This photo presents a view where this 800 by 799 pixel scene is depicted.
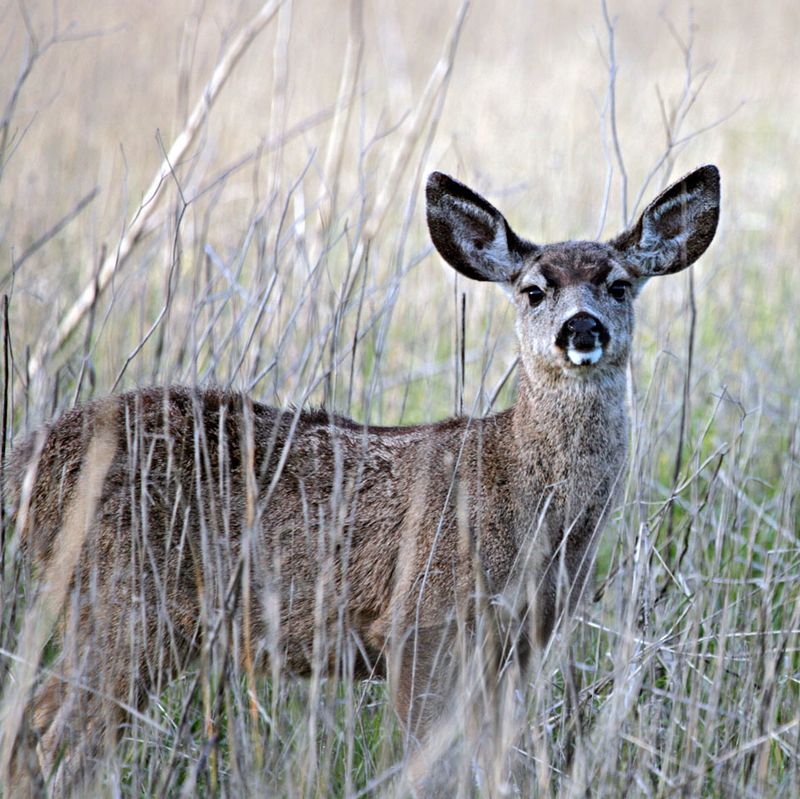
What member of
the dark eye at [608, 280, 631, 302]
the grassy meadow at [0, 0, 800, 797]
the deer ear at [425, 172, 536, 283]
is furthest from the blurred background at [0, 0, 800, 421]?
the dark eye at [608, 280, 631, 302]

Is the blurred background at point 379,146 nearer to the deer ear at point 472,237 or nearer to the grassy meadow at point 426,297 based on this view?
the grassy meadow at point 426,297

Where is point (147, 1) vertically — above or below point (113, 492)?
above

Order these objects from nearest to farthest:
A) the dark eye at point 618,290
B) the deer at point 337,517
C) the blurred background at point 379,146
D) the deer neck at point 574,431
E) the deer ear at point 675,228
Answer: the deer at point 337,517
the deer neck at point 574,431
the dark eye at point 618,290
the deer ear at point 675,228
the blurred background at point 379,146

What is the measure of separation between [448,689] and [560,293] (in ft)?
4.52

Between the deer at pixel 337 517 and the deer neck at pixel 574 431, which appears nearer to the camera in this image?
the deer at pixel 337 517

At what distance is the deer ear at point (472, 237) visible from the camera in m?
4.90

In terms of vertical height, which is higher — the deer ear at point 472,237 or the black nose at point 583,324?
the deer ear at point 472,237

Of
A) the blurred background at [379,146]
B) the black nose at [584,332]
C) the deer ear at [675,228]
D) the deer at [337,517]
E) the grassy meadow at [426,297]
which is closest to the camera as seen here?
the grassy meadow at [426,297]

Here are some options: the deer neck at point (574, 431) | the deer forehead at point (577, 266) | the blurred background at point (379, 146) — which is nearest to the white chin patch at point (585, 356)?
the deer neck at point (574, 431)

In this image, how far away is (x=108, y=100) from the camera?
37.1 ft

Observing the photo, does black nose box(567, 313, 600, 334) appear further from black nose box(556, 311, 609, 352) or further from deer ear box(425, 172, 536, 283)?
deer ear box(425, 172, 536, 283)

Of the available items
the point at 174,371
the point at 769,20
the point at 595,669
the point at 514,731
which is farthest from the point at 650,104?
the point at 514,731

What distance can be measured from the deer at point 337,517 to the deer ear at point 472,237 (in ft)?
0.67

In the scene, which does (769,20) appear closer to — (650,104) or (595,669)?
(650,104)
